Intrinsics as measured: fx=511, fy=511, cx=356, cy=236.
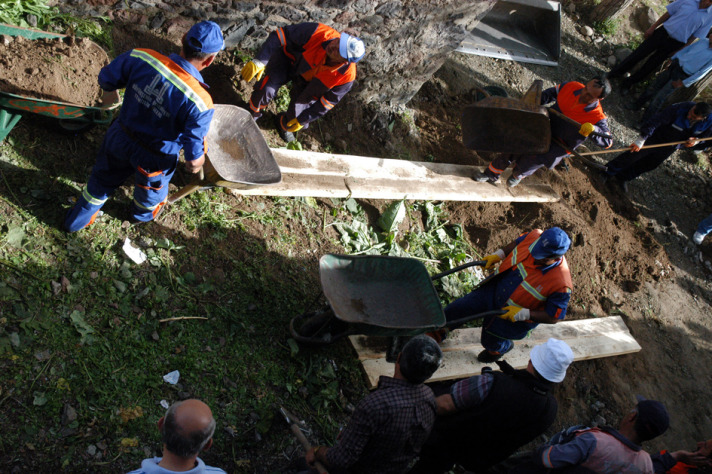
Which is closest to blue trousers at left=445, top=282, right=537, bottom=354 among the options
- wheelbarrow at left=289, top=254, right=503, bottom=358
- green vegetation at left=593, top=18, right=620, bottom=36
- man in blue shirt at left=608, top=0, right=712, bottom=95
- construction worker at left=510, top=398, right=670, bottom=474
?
wheelbarrow at left=289, top=254, right=503, bottom=358

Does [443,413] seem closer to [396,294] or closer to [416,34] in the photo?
[396,294]

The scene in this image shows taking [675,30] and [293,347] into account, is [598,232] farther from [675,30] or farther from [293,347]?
[293,347]

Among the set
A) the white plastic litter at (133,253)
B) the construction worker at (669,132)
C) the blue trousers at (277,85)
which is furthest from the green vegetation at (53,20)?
the construction worker at (669,132)

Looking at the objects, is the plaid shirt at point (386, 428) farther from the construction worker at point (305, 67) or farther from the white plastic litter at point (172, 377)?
the construction worker at point (305, 67)

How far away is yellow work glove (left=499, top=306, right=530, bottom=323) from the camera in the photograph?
4520 mm

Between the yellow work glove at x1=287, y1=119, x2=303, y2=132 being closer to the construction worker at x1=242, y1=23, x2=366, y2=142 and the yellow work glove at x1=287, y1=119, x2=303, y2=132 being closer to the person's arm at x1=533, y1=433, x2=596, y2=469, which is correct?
the construction worker at x1=242, y1=23, x2=366, y2=142

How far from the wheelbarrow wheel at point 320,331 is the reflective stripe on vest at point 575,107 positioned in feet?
13.8

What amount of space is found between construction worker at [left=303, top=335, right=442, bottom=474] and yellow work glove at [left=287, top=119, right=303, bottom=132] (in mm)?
3328

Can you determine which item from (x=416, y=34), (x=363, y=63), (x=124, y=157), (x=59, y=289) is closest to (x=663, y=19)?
(x=416, y=34)

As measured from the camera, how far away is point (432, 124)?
748cm

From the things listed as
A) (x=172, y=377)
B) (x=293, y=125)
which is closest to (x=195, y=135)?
(x=172, y=377)

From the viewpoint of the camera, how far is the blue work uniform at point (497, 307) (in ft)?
15.6

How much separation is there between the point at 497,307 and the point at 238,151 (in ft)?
9.24

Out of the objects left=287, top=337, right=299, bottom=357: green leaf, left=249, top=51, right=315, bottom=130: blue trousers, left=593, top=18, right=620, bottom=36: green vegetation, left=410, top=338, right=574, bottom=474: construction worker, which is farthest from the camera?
left=593, top=18, right=620, bottom=36: green vegetation
